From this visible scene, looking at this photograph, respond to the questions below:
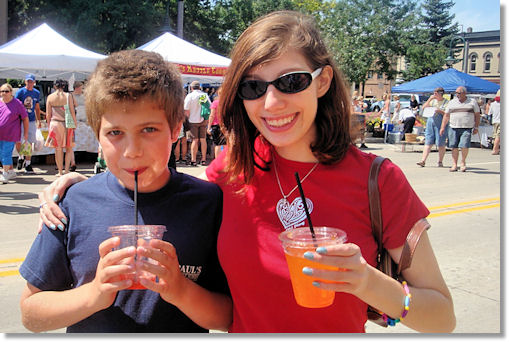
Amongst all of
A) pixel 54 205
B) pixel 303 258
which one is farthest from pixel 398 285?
pixel 54 205

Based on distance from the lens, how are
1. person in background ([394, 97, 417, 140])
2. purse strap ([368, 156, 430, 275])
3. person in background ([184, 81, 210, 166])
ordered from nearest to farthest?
purse strap ([368, 156, 430, 275]), person in background ([184, 81, 210, 166]), person in background ([394, 97, 417, 140])

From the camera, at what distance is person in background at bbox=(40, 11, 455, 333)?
1.58m

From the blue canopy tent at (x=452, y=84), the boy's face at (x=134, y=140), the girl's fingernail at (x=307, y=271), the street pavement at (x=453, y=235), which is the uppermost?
the blue canopy tent at (x=452, y=84)

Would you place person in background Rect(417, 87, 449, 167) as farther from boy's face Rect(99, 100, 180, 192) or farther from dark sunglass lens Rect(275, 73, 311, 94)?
boy's face Rect(99, 100, 180, 192)

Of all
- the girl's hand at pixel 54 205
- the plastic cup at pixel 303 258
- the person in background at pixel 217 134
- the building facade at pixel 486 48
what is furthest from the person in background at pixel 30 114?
the plastic cup at pixel 303 258

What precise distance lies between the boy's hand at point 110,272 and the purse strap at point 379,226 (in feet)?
2.59

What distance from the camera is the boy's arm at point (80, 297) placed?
142 centimetres

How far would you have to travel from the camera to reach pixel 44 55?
11391mm

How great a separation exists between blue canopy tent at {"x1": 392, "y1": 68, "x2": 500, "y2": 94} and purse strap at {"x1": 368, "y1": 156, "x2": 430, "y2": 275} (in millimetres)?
19079

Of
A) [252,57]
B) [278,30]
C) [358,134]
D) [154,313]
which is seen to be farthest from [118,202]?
[358,134]

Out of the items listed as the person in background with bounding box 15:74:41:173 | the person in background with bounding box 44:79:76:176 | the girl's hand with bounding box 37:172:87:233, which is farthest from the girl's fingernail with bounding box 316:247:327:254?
the person in background with bounding box 15:74:41:173

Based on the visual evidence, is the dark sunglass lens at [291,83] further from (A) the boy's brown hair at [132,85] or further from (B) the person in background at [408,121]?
(B) the person in background at [408,121]

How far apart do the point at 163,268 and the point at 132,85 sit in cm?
63

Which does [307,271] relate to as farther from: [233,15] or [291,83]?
[233,15]
